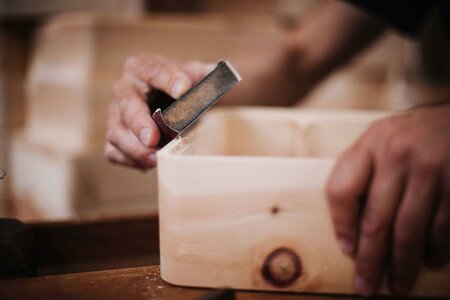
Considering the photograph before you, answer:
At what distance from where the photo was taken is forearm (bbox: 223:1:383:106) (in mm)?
1230

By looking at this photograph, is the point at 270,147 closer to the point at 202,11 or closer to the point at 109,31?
the point at 109,31

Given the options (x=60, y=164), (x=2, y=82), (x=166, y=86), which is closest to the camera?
(x=166, y=86)

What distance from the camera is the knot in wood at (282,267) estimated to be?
1.53 feet

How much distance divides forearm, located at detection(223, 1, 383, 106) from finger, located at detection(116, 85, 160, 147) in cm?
59

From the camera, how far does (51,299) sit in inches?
16.8

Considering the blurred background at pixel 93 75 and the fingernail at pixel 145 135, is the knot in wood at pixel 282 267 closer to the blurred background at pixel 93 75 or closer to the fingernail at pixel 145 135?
the fingernail at pixel 145 135

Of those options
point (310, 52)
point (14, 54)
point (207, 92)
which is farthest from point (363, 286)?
point (14, 54)

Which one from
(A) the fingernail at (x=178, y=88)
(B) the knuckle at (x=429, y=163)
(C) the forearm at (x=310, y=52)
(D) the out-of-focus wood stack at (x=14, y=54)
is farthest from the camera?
(D) the out-of-focus wood stack at (x=14, y=54)

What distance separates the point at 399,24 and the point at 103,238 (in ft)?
3.25

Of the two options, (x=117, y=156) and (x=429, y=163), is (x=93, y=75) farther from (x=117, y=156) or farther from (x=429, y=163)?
(x=429, y=163)

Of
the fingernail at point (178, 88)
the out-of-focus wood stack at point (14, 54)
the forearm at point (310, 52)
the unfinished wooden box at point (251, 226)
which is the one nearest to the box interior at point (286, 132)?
the fingernail at point (178, 88)

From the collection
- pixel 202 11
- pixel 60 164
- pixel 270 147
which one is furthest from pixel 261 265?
pixel 202 11

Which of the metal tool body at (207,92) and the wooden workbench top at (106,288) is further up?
the metal tool body at (207,92)

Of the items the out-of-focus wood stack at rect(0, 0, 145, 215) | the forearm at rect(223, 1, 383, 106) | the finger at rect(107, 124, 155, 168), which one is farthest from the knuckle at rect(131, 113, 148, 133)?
the out-of-focus wood stack at rect(0, 0, 145, 215)
